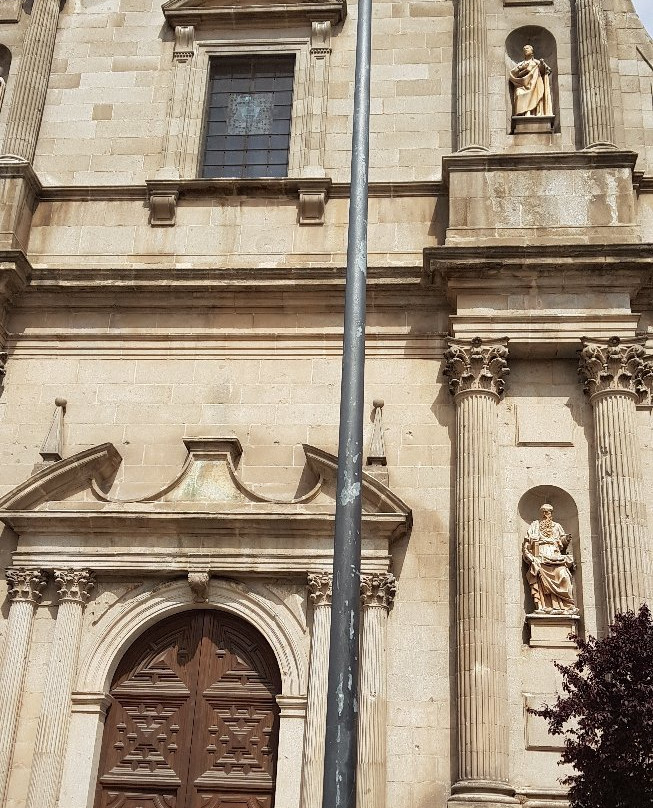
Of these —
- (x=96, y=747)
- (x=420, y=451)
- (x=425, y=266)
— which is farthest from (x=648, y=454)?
(x=96, y=747)

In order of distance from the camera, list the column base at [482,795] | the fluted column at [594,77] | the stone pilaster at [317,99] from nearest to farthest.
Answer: the column base at [482,795], the fluted column at [594,77], the stone pilaster at [317,99]

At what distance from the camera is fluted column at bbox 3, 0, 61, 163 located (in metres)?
16.9

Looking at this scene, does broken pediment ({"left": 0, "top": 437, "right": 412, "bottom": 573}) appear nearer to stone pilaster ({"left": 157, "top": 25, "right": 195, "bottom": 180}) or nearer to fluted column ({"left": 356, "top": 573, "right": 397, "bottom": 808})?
fluted column ({"left": 356, "top": 573, "right": 397, "bottom": 808})

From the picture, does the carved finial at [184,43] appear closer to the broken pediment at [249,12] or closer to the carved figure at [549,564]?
the broken pediment at [249,12]

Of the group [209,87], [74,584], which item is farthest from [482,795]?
[209,87]

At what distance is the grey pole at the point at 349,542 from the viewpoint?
786cm

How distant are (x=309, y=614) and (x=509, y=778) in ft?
9.45

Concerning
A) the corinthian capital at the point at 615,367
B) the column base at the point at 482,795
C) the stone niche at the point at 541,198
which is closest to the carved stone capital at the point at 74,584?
the column base at the point at 482,795

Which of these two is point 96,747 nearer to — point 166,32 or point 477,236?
point 477,236

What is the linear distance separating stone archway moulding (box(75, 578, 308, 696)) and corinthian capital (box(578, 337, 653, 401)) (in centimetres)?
468

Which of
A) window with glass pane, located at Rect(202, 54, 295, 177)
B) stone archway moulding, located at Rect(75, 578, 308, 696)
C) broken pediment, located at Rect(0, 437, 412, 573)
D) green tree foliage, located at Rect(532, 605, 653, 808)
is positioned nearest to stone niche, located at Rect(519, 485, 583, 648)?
broken pediment, located at Rect(0, 437, 412, 573)

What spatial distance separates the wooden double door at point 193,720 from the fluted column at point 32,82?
7.55m

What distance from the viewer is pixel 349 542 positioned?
8.63 m

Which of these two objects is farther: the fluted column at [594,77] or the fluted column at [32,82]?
the fluted column at [32,82]
